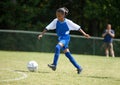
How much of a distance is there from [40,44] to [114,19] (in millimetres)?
10025

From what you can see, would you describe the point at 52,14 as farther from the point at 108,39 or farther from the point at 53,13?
the point at 108,39

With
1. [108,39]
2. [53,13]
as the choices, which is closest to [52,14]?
[53,13]

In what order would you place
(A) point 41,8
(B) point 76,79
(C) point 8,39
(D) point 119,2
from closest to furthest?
(B) point 76,79
(C) point 8,39
(D) point 119,2
(A) point 41,8

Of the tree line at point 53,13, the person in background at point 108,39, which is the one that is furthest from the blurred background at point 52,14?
the person in background at point 108,39

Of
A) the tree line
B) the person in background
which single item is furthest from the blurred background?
the person in background

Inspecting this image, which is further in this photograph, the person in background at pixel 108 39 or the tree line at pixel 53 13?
the tree line at pixel 53 13

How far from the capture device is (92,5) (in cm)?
3569

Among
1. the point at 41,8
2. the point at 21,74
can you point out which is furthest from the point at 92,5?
the point at 21,74

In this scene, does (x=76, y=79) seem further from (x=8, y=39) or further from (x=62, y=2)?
(x=62, y=2)

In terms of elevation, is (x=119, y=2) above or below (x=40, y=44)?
above

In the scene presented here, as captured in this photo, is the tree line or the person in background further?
the tree line

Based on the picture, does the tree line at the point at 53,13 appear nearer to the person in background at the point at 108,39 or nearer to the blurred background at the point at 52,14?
the blurred background at the point at 52,14

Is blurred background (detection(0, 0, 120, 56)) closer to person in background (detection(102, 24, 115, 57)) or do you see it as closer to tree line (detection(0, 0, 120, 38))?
tree line (detection(0, 0, 120, 38))

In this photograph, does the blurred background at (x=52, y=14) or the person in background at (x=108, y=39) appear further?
the blurred background at (x=52, y=14)
